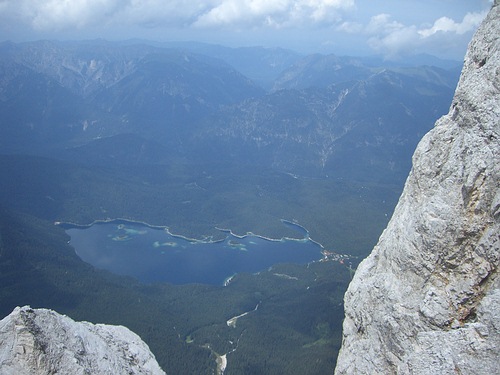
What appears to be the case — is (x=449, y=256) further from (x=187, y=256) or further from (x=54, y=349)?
(x=187, y=256)

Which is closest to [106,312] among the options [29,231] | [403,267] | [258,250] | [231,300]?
[231,300]

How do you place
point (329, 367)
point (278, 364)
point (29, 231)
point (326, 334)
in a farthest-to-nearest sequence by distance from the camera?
1. point (29, 231)
2. point (326, 334)
3. point (278, 364)
4. point (329, 367)

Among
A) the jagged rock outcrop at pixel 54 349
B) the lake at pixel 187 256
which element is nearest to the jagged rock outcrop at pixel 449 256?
the jagged rock outcrop at pixel 54 349

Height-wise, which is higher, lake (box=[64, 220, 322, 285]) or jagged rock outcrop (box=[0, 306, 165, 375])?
jagged rock outcrop (box=[0, 306, 165, 375])

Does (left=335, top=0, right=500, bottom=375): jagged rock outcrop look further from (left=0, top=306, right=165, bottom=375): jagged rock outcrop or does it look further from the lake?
the lake

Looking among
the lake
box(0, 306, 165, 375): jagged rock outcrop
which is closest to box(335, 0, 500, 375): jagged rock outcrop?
box(0, 306, 165, 375): jagged rock outcrop

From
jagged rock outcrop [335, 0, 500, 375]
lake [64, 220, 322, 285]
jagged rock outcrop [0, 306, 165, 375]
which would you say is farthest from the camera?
lake [64, 220, 322, 285]

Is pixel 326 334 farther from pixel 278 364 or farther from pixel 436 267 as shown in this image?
pixel 436 267

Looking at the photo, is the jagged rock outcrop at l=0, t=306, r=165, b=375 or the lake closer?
the jagged rock outcrop at l=0, t=306, r=165, b=375
